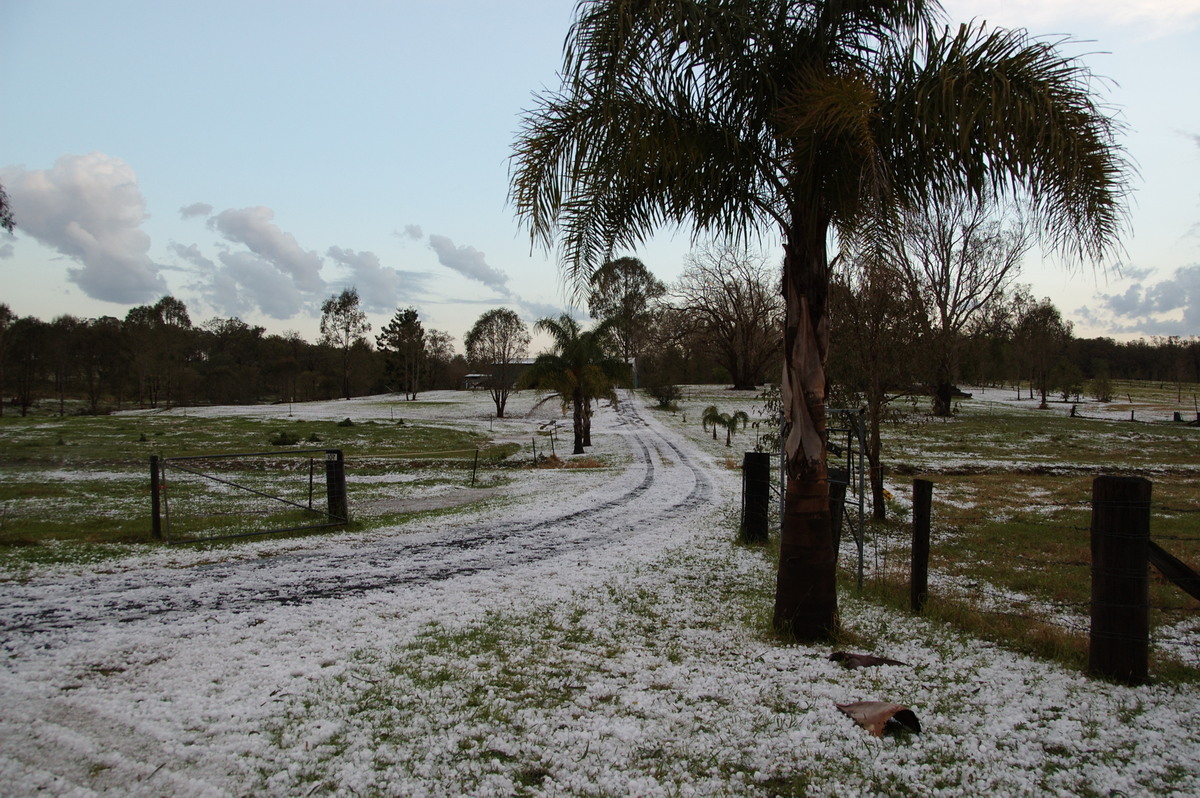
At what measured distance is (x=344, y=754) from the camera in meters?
3.58

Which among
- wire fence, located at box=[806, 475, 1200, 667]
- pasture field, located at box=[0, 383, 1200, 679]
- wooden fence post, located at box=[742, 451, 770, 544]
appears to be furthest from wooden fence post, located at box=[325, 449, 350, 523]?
wire fence, located at box=[806, 475, 1200, 667]

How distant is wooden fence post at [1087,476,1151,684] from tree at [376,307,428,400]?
69.0m

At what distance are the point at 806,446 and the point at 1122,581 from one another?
2.31m

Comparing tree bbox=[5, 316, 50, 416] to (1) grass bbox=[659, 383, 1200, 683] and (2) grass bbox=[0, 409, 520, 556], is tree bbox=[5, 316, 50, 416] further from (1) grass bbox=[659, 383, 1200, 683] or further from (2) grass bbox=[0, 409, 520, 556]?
(1) grass bbox=[659, 383, 1200, 683]

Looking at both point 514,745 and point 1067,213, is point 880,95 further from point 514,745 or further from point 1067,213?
point 514,745

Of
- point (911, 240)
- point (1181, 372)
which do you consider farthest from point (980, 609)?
point (1181, 372)

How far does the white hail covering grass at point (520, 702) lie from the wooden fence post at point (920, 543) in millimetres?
381

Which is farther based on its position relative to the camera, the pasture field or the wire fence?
the pasture field

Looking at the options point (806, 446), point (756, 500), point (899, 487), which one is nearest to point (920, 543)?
point (806, 446)

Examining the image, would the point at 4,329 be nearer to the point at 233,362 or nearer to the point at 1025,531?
the point at 233,362

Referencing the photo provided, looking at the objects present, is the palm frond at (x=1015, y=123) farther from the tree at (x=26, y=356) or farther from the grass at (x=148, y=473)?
the tree at (x=26, y=356)

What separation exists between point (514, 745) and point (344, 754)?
3.09 ft

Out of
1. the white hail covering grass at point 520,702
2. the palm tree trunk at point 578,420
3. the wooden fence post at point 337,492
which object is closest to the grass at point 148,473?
the wooden fence post at point 337,492

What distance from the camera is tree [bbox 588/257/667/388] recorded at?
237 inches
